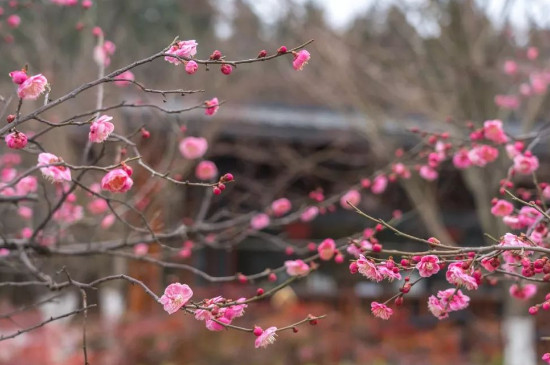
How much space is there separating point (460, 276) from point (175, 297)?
29.1 inches

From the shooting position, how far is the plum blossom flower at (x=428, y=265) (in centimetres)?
193

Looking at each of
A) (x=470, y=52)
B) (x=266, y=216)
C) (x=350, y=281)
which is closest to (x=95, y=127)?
(x=266, y=216)

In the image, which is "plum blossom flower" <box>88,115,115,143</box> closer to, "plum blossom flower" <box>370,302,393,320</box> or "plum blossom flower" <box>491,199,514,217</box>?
"plum blossom flower" <box>370,302,393,320</box>

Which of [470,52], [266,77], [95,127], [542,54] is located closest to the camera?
[95,127]

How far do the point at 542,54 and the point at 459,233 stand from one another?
9.77ft

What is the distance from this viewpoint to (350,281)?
9469 mm

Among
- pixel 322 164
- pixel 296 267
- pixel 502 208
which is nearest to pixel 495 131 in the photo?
pixel 502 208

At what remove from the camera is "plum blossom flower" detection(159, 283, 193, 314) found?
1.95 m

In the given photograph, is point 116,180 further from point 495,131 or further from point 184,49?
point 495,131

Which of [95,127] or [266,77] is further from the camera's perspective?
[266,77]

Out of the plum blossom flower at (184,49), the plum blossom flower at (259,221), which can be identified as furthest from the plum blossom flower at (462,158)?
the plum blossom flower at (184,49)

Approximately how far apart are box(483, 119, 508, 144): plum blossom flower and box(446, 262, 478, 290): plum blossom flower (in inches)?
51.9

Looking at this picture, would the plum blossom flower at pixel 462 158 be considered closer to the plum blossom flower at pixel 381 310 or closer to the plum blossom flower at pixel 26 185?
the plum blossom flower at pixel 381 310

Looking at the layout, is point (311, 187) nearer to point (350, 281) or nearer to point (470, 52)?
point (350, 281)
